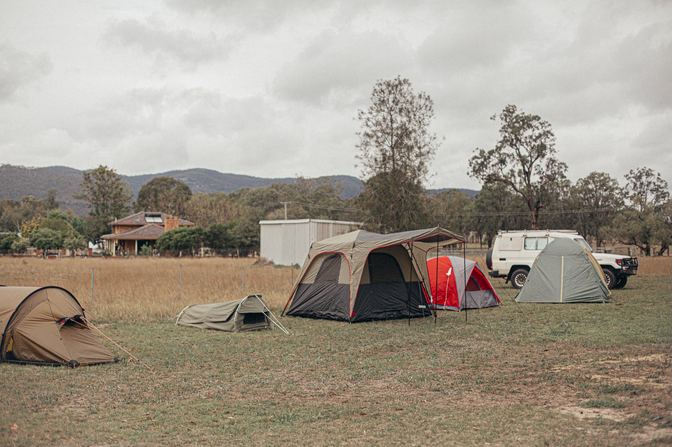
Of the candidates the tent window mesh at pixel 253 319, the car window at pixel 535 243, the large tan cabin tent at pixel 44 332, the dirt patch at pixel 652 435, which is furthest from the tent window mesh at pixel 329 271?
the car window at pixel 535 243

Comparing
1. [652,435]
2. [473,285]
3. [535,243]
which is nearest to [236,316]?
[473,285]

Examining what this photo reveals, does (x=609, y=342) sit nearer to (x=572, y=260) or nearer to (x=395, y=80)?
(x=572, y=260)

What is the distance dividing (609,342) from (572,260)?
24.2 ft

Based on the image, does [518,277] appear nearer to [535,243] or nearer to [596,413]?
[535,243]

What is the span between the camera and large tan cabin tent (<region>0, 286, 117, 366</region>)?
8.01 m

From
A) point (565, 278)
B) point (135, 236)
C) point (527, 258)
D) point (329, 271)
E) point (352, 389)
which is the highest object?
point (135, 236)

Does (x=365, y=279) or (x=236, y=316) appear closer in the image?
(x=236, y=316)

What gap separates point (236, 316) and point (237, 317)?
33 mm

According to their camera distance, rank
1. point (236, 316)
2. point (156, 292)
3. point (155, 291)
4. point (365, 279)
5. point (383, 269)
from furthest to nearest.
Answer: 1. point (155, 291)
2. point (156, 292)
3. point (383, 269)
4. point (365, 279)
5. point (236, 316)

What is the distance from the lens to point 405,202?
27.9 meters

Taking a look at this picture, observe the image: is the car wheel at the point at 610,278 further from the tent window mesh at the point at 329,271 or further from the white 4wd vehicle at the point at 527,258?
the tent window mesh at the point at 329,271

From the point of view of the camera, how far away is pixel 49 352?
8008 mm

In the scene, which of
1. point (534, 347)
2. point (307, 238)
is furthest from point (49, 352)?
point (307, 238)

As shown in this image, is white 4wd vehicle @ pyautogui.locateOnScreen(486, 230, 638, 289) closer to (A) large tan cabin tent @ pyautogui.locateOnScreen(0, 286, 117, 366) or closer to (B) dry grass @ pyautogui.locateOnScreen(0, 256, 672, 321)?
(B) dry grass @ pyautogui.locateOnScreen(0, 256, 672, 321)
